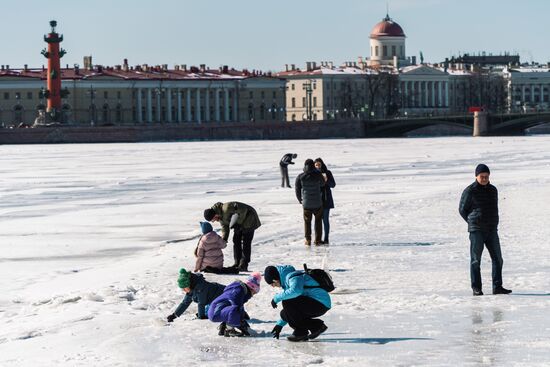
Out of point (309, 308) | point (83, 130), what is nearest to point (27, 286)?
point (309, 308)

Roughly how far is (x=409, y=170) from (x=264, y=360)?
26319 millimetres

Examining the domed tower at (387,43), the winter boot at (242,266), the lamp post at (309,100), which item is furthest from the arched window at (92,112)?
the winter boot at (242,266)

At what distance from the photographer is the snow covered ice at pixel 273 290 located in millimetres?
8320

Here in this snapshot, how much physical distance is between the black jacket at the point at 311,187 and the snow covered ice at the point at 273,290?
448 millimetres

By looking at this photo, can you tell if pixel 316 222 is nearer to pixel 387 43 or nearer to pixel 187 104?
pixel 187 104

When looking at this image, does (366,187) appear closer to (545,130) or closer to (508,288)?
(508,288)

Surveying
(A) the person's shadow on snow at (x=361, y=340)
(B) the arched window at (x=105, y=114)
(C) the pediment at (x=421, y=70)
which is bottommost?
(A) the person's shadow on snow at (x=361, y=340)

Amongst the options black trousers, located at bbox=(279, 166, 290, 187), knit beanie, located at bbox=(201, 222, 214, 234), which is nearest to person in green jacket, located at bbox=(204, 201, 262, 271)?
knit beanie, located at bbox=(201, 222, 214, 234)

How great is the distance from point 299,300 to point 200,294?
3.08 ft

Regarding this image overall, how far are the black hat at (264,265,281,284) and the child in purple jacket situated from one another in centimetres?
26

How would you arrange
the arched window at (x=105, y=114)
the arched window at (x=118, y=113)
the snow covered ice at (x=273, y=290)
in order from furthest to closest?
the arched window at (x=118, y=113) < the arched window at (x=105, y=114) < the snow covered ice at (x=273, y=290)

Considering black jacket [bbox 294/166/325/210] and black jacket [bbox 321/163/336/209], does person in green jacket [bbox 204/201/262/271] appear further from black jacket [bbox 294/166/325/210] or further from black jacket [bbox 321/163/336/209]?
black jacket [bbox 321/163/336/209]

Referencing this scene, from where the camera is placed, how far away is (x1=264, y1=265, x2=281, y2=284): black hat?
27.8 ft

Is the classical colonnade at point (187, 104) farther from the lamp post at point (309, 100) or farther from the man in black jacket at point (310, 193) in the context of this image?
the man in black jacket at point (310, 193)
